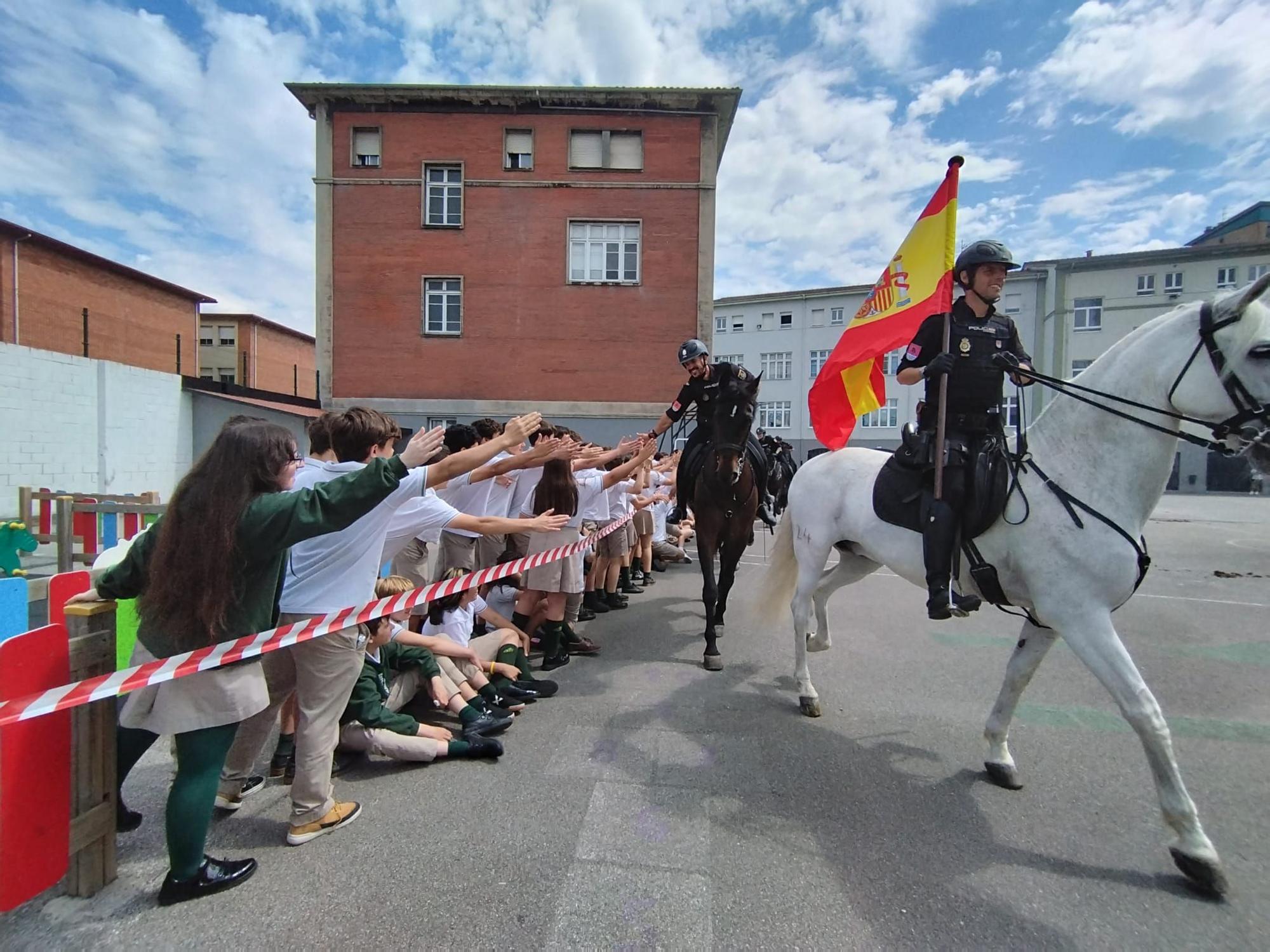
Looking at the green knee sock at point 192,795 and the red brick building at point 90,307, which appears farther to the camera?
the red brick building at point 90,307

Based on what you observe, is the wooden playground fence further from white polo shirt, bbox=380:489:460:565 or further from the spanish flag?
the spanish flag

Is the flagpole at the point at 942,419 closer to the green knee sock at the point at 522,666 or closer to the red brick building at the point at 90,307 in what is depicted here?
the green knee sock at the point at 522,666

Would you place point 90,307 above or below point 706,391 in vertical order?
above

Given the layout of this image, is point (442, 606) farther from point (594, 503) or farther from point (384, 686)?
point (594, 503)

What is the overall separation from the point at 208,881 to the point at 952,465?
3.79 meters

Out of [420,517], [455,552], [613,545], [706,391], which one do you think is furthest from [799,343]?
[420,517]

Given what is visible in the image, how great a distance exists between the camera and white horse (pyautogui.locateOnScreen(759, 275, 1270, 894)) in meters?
2.62

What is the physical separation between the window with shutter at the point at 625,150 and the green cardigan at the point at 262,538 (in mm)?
22002

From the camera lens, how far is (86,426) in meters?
14.6

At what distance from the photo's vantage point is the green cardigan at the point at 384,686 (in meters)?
3.34

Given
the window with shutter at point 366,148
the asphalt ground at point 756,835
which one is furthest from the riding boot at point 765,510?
the window with shutter at point 366,148

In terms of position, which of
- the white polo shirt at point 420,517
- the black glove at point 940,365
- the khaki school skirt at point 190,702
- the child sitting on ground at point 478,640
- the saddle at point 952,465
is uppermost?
the black glove at point 940,365

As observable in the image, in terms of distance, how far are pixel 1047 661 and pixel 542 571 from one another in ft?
14.0

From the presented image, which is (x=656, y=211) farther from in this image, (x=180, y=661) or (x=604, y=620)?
(x=180, y=661)
